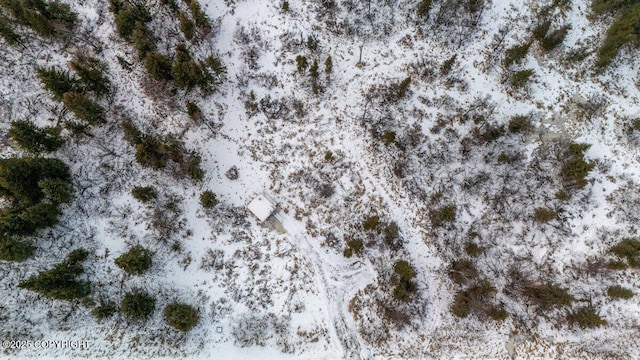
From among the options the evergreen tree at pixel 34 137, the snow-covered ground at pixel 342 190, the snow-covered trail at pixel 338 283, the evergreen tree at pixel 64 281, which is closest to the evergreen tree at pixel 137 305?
the snow-covered ground at pixel 342 190

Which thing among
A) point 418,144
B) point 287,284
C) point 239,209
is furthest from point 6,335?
point 418,144

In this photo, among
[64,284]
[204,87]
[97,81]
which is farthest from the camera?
[204,87]

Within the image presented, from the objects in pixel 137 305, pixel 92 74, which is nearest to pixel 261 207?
pixel 137 305

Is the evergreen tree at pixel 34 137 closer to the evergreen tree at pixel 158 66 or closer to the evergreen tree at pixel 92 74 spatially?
the evergreen tree at pixel 92 74

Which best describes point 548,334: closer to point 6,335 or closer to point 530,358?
point 530,358

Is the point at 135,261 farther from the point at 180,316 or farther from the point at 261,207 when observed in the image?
the point at 261,207

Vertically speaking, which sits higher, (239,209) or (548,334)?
(239,209)

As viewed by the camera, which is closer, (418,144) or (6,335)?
(6,335)
